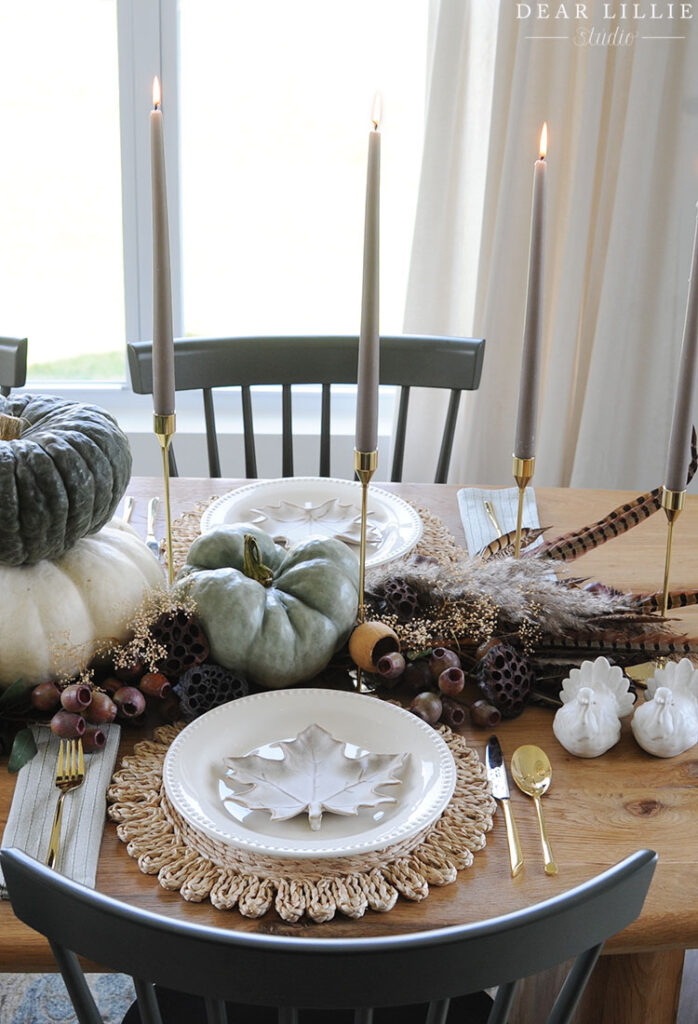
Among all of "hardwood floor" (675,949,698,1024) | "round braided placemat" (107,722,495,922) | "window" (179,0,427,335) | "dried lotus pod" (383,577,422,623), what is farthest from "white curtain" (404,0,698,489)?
"round braided placemat" (107,722,495,922)

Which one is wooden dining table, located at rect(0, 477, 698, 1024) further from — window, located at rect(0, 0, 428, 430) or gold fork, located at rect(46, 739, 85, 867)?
window, located at rect(0, 0, 428, 430)

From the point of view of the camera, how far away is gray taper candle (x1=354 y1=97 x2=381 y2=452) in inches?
33.2

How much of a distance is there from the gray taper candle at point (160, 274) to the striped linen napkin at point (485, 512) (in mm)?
485

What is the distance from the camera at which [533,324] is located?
100cm

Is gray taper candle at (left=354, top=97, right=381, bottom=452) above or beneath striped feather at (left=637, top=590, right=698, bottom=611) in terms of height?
above

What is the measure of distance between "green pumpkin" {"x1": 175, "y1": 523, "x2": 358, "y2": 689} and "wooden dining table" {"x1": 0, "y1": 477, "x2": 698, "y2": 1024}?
0.13m

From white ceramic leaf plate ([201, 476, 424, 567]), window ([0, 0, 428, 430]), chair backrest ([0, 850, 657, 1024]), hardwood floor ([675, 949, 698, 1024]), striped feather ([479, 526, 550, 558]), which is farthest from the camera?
window ([0, 0, 428, 430])

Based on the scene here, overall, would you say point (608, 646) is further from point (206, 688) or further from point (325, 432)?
point (325, 432)

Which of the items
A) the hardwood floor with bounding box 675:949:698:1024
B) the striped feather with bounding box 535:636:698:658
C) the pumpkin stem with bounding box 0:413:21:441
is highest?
the pumpkin stem with bounding box 0:413:21:441

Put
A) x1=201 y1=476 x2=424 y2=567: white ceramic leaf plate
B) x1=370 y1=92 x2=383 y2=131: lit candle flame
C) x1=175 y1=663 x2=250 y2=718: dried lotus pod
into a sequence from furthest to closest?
1. x1=201 y1=476 x2=424 y2=567: white ceramic leaf plate
2. x1=175 y1=663 x2=250 y2=718: dried lotus pod
3. x1=370 y1=92 x2=383 y2=131: lit candle flame

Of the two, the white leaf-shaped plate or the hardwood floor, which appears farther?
the hardwood floor

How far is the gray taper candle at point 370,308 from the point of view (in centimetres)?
84

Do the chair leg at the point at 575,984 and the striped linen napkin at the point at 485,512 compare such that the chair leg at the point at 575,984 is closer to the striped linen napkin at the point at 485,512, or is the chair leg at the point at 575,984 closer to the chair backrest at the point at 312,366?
the striped linen napkin at the point at 485,512

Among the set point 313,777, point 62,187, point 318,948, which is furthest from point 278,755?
point 62,187
